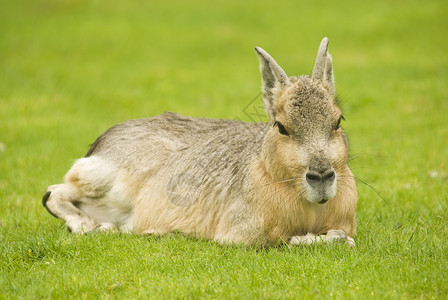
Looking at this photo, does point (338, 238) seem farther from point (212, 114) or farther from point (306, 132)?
point (212, 114)

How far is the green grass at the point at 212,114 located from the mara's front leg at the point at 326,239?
82mm

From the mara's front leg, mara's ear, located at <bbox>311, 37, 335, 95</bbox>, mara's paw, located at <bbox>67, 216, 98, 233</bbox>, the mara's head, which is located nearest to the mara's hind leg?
mara's paw, located at <bbox>67, 216, 98, 233</bbox>

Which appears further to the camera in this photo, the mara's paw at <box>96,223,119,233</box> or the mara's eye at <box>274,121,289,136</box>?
the mara's paw at <box>96,223,119,233</box>

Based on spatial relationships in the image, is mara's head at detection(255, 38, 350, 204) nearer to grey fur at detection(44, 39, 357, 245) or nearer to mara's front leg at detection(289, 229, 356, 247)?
grey fur at detection(44, 39, 357, 245)

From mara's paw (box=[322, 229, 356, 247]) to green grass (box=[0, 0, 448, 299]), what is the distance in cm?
9

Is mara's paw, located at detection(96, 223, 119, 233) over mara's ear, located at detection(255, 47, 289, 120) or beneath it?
beneath

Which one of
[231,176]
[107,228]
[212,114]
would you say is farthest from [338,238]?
[212,114]

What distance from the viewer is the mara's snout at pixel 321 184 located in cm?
436

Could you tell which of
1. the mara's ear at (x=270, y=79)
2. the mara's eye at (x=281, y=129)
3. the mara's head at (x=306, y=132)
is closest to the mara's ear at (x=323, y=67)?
the mara's head at (x=306, y=132)

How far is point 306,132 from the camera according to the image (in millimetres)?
4516

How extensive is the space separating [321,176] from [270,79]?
964mm

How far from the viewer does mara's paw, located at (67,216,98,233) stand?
5.81 m

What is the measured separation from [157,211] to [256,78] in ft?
30.4

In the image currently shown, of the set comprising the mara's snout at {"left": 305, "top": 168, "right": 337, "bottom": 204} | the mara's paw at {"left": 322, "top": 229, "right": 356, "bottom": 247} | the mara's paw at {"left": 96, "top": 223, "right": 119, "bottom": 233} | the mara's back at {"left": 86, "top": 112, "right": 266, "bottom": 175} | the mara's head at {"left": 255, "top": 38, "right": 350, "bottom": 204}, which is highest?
the mara's head at {"left": 255, "top": 38, "right": 350, "bottom": 204}
